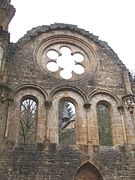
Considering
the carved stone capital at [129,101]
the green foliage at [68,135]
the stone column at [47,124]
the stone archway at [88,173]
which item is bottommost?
the stone archway at [88,173]

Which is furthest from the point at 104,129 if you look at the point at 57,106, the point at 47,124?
the point at 47,124

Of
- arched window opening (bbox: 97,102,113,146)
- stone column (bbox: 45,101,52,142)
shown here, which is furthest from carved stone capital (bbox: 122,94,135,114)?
arched window opening (bbox: 97,102,113,146)

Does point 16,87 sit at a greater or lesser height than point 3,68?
lesser

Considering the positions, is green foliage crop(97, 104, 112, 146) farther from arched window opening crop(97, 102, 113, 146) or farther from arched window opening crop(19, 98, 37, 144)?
arched window opening crop(19, 98, 37, 144)

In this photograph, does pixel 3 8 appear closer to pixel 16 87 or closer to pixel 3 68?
pixel 3 68

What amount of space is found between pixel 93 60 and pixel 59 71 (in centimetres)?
199

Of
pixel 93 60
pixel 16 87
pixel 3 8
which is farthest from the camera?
pixel 93 60

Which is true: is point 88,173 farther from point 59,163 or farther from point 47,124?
point 47,124

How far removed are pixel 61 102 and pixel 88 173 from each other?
3.50 meters

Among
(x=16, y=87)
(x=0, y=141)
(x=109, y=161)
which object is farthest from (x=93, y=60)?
(x=0, y=141)

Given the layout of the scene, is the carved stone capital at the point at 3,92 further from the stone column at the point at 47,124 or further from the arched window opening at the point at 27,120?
the arched window opening at the point at 27,120

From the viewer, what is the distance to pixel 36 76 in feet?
44.7

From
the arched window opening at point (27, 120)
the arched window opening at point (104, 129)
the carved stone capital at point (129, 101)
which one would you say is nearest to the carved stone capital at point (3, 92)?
the carved stone capital at point (129, 101)

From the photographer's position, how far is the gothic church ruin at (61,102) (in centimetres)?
1150
